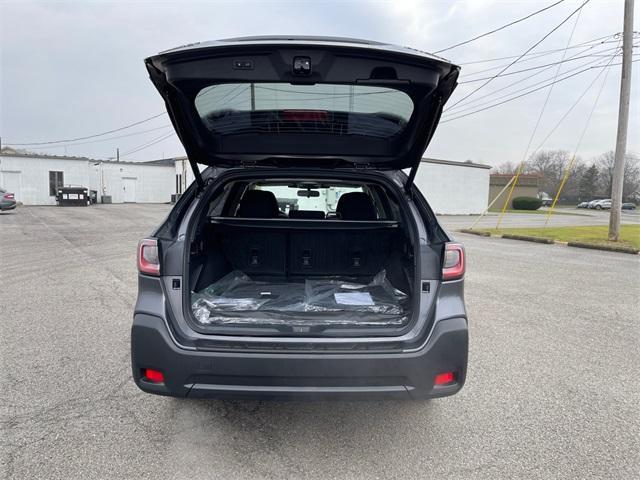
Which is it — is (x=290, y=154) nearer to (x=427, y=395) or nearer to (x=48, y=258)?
(x=427, y=395)

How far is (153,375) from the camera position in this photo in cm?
208

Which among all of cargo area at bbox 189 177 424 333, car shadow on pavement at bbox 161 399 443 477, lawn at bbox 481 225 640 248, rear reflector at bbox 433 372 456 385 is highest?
cargo area at bbox 189 177 424 333

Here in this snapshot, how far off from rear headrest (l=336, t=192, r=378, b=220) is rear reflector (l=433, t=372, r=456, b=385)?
170 centimetres

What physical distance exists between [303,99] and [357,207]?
1.50m

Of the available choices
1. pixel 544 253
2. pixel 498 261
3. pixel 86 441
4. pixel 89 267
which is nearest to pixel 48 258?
pixel 89 267

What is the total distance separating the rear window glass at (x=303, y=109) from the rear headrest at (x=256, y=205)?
107cm

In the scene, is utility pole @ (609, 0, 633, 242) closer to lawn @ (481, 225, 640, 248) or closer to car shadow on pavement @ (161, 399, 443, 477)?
lawn @ (481, 225, 640, 248)

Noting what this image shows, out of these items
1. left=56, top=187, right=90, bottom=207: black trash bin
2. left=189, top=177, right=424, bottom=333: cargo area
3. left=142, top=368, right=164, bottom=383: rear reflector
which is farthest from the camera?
left=56, top=187, right=90, bottom=207: black trash bin

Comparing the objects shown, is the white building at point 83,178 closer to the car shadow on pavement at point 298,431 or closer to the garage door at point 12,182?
the garage door at point 12,182

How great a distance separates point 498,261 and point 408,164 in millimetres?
6919

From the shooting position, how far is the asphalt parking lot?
2.11 metres

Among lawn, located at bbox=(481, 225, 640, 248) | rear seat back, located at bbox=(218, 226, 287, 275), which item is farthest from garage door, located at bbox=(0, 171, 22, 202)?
rear seat back, located at bbox=(218, 226, 287, 275)

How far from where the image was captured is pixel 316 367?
1.97 meters

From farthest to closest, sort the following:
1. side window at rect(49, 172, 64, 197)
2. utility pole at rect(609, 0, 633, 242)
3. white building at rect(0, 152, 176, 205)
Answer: side window at rect(49, 172, 64, 197), white building at rect(0, 152, 176, 205), utility pole at rect(609, 0, 633, 242)
